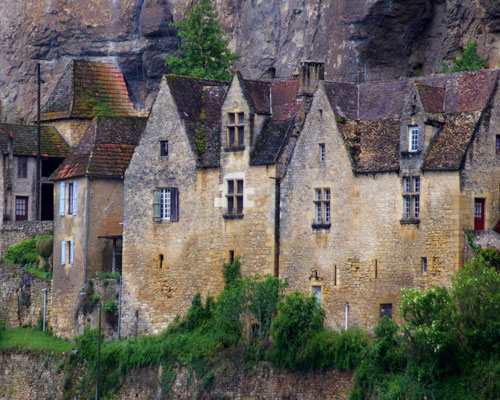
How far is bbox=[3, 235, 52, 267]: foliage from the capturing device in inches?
3676

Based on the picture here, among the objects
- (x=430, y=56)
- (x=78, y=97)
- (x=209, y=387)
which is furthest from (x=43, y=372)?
(x=430, y=56)

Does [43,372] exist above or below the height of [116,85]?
below

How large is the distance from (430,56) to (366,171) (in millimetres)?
15550

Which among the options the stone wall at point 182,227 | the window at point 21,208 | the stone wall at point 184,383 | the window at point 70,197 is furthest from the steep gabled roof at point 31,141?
the stone wall at point 184,383

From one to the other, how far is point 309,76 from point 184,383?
574 inches

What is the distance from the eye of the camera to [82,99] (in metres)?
95.2

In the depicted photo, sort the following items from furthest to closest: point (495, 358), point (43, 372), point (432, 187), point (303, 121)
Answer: point (43, 372), point (303, 121), point (432, 187), point (495, 358)

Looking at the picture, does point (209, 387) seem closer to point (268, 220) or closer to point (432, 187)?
point (268, 220)

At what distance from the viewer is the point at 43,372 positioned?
84.2m

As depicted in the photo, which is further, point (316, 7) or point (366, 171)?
point (316, 7)

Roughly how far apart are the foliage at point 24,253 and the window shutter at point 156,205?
13.0m

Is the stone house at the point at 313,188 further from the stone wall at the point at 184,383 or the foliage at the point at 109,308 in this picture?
the stone wall at the point at 184,383

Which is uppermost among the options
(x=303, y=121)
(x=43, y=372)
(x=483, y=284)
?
(x=303, y=121)

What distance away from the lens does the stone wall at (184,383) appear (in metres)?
71.9
